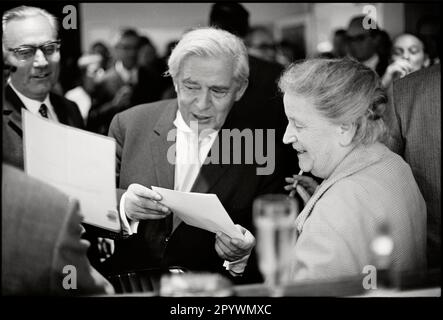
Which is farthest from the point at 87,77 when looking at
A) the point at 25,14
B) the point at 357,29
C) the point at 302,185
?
the point at 302,185

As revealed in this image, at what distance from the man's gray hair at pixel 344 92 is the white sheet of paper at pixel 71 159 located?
0.79 m

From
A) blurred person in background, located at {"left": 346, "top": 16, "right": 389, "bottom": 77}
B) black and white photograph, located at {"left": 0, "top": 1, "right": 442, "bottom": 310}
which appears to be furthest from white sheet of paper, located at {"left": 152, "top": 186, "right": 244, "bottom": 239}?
blurred person in background, located at {"left": 346, "top": 16, "right": 389, "bottom": 77}

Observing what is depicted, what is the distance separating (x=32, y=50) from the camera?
8.61 feet

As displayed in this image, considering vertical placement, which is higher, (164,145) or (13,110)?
(13,110)

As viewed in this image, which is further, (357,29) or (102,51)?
(102,51)

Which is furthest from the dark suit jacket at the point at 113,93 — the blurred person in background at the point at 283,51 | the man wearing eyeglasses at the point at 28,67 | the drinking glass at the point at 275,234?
the blurred person in background at the point at 283,51

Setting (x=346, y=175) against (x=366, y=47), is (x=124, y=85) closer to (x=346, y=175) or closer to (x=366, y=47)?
(x=366, y=47)

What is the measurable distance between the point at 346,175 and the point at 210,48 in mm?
875

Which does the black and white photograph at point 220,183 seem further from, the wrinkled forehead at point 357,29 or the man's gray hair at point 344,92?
the wrinkled forehead at point 357,29

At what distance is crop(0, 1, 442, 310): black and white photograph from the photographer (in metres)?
2.04

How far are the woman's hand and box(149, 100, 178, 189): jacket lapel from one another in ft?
1.78

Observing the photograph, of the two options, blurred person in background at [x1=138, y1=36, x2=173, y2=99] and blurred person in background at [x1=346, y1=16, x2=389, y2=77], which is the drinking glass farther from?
blurred person in background at [x1=138, y1=36, x2=173, y2=99]

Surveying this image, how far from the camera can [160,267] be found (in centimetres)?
270

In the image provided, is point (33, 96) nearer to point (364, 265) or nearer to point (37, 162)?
point (37, 162)
